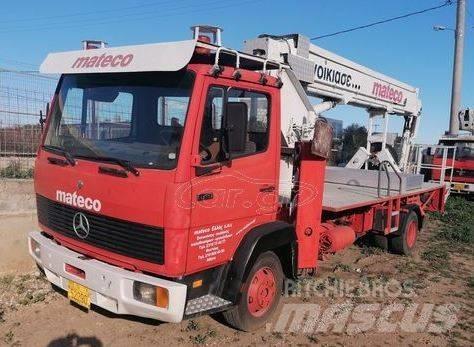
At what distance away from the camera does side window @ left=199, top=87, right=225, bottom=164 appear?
11.9 feet

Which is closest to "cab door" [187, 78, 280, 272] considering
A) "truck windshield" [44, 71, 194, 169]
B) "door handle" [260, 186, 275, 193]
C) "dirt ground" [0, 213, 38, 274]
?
"door handle" [260, 186, 275, 193]

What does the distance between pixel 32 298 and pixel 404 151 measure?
8.24 meters

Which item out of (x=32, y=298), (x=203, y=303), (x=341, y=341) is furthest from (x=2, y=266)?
(x=341, y=341)

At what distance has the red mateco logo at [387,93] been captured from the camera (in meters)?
8.09

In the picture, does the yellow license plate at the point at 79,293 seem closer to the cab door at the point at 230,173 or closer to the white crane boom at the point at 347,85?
the cab door at the point at 230,173

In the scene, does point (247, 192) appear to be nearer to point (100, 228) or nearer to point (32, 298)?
point (100, 228)

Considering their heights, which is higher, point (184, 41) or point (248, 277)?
point (184, 41)

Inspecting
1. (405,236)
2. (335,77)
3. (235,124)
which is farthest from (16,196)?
(405,236)

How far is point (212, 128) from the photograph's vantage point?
12.1ft

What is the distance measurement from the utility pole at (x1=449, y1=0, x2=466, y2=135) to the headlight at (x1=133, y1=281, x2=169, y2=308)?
17349 millimetres

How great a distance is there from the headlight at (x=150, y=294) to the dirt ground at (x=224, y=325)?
32.5 inches

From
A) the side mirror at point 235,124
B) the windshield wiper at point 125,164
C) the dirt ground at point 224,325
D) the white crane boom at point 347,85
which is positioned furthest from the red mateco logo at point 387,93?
the windshield wiper at point 125,164

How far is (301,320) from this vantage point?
4.78m

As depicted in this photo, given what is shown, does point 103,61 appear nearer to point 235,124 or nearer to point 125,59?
point 125,59
